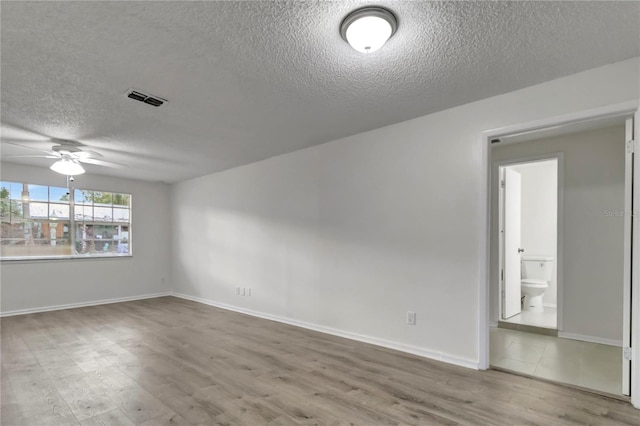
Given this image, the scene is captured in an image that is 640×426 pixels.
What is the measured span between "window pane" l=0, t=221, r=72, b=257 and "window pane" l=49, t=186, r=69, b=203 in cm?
41

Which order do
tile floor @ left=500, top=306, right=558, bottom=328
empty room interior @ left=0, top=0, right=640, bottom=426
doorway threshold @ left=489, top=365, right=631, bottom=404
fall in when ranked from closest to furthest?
empty room interior @ left=0, top=0, right=640, bottom=426, doorway threshold @ left=489, top=365, right=631, bottom=404, tile floor @ left=500, top=306, right=558, bottom=328

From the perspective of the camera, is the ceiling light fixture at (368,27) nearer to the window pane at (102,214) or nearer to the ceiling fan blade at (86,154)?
the ceiling fan blade at (86,154)

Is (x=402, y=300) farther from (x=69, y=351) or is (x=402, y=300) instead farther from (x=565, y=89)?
(x=69, y=351)

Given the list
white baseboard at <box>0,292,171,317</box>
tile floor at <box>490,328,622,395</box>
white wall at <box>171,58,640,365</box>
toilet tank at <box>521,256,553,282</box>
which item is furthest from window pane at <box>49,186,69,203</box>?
toilet tank at <box>521,256,553,282</box>

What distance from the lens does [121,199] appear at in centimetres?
639

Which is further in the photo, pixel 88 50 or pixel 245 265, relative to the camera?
pixel 245 265

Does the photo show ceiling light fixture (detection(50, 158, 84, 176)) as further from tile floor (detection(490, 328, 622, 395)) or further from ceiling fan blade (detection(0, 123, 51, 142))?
tile floor (detection(490, 328, 622, 395))

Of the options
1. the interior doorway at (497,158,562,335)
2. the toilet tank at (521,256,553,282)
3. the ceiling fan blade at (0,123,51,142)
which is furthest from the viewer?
the toilet tank at (521,256,553,282)

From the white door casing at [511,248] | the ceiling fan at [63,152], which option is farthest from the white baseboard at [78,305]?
the white door casing at [511,248]

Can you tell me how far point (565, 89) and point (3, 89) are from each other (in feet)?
14.9

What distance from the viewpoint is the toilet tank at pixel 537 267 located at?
5.24 m

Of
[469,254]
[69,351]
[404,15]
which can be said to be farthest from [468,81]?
[69,351]

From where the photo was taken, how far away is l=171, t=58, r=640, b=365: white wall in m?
2.87

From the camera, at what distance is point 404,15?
177cm
